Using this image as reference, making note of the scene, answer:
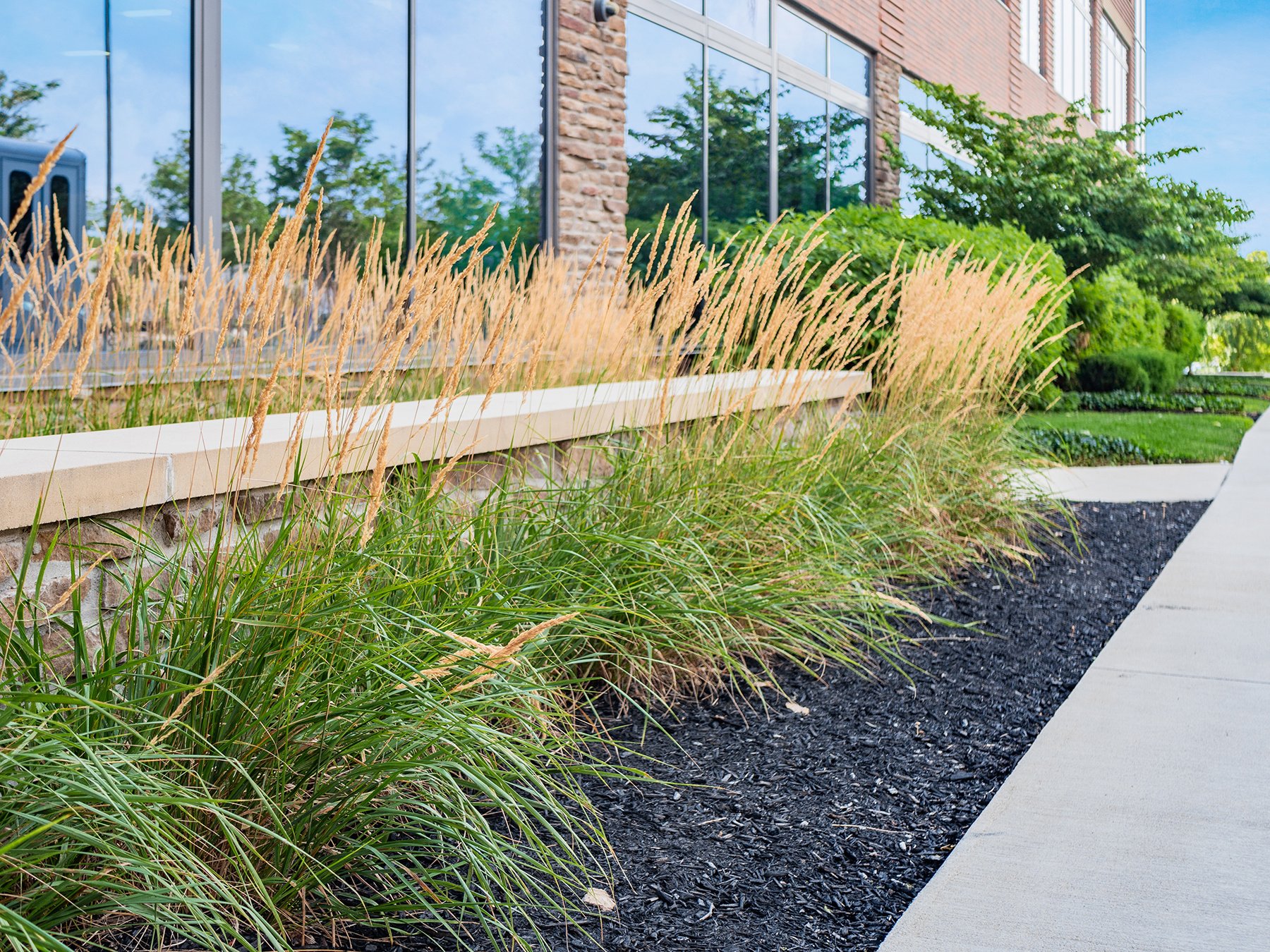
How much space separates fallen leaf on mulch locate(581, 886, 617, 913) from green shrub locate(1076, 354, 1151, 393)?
47.3 ft

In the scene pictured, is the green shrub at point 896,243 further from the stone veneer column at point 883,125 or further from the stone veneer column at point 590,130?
the stone veneer column at point 883,125

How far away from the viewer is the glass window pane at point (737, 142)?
1144 cm

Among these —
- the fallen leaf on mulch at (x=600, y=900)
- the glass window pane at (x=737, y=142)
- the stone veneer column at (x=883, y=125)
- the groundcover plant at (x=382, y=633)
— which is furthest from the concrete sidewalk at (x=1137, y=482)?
the stone veneer column at (x=883, y=125)

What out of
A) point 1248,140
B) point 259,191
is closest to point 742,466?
point 259,191

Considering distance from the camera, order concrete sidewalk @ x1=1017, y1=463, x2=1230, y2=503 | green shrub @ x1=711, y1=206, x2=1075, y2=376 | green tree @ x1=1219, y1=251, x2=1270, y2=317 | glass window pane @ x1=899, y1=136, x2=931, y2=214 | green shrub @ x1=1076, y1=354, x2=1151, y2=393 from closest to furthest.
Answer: concrete sidewalk @ x1=1017, y1=463, x2=1230, y2=503 → green shrub @ x1=711, y1=206, x2=1075, y2=376 → green shrub @ x1=1076, y1=354, x2=1151, y2=393 → glass window pane @ x1=899, y1=136, x2=931, y2=214 → green tree @ x1=1219, y1=251, x2=1270, y2=317

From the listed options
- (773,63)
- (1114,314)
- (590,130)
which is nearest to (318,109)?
(590,130)

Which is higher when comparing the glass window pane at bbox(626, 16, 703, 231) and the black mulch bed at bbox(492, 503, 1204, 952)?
the glass window pane at bbox(626, 16, 703, 231)

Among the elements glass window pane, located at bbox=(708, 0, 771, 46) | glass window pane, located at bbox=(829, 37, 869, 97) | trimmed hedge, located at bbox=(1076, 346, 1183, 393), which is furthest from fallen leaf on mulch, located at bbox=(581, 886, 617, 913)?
trimmed hedge, located at bbox=(1076, 346, 1183, 393)

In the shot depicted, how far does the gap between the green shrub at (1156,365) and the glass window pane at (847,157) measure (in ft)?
13.5

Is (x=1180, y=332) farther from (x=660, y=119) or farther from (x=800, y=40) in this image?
(x=660, y=119)

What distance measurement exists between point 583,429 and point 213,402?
121 centimetres

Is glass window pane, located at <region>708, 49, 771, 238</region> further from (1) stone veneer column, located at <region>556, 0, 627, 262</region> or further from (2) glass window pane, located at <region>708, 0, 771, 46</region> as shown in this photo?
(1) stone veneer column, located at <region>556, 0, 627, 262</region>

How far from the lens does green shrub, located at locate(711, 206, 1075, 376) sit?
9336 millimetres

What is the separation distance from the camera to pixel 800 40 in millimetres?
13109
